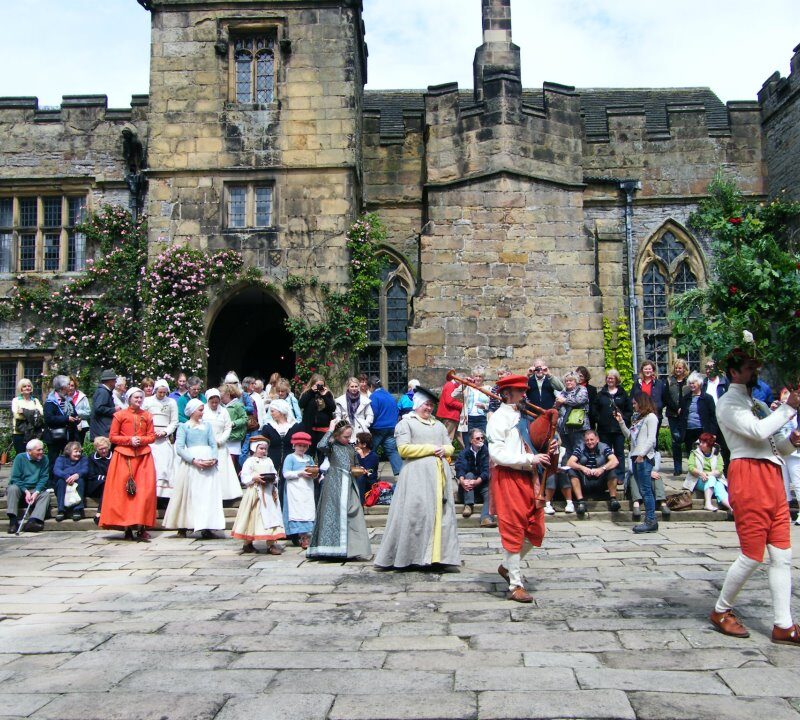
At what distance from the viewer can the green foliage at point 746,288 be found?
9859 mm

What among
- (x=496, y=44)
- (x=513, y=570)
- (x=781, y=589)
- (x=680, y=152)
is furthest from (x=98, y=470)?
(x=680, y=152)

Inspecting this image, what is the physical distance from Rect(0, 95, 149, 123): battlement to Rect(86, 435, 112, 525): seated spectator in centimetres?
903

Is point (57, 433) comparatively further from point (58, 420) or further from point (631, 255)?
point (631, 255)

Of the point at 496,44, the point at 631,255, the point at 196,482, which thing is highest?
the point at 496,44

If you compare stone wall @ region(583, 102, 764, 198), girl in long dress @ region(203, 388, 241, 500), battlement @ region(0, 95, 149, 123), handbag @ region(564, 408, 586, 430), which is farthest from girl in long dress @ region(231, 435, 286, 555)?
stone wall @ region(583, 102, 764, 198)

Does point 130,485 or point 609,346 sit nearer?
point 130,485

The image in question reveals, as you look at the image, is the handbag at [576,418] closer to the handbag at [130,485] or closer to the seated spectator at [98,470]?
the handbag at [130,485]

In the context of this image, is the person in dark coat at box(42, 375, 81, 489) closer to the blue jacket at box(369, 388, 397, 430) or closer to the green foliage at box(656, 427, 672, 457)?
the blue jacket at box(369, 388, 397, 430)

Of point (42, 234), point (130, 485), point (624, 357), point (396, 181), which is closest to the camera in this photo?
point (130, 485)

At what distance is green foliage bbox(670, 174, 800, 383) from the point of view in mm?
9859

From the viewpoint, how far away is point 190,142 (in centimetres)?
1650

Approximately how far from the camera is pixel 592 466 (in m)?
11.0

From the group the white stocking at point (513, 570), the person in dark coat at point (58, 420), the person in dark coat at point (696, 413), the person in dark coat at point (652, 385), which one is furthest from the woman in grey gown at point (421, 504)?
the person in dark coat at point (58, 420)

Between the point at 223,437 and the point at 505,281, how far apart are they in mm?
6917
